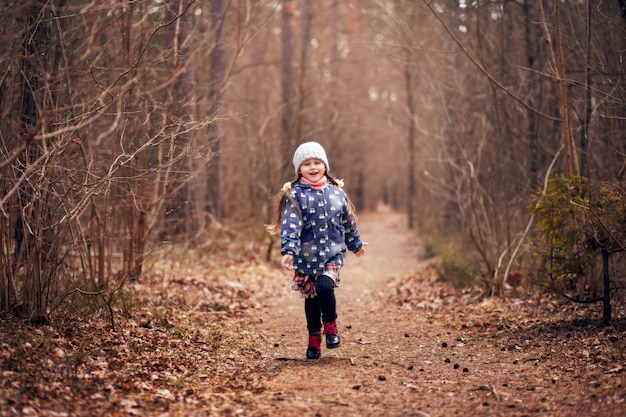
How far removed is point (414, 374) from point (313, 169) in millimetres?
1943

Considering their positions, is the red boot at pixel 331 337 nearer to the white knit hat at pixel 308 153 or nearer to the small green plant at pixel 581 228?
the white knit hat at pixel 308 153

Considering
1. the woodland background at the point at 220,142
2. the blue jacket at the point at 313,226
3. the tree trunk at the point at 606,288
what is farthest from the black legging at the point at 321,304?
the tree trunk at the point at 606,288

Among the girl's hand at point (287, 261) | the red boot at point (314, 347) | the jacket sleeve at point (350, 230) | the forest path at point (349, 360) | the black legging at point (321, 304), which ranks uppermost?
the jacket sleeve at point (350, 230)

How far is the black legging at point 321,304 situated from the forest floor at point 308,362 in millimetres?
334

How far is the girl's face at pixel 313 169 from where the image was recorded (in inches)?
218

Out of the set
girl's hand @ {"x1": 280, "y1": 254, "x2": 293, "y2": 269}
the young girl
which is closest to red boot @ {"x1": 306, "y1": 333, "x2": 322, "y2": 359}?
the young girl

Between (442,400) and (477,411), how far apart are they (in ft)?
1.08

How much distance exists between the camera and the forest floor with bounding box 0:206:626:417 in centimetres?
413

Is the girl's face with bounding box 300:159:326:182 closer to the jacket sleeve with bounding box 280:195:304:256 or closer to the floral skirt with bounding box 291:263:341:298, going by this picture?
the jacket sleeve with bounding box 280:195:304:256

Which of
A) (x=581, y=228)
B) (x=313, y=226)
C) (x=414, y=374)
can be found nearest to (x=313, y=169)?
(x=313, y=226)

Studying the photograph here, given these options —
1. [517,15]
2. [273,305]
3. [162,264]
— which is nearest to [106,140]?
[162,264]

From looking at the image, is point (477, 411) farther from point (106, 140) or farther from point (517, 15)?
point (517, 15)

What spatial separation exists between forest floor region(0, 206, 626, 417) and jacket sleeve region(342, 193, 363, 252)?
3.32ft

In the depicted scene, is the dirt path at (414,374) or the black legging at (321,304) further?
the black legging at (321,304)
